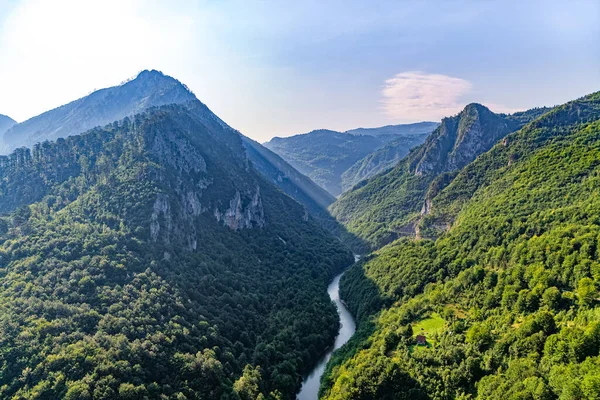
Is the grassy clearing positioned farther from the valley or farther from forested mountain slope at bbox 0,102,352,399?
forested mountain slope at bbox 0,102,352,399

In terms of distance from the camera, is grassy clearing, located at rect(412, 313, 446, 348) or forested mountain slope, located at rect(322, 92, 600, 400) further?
grassy clearing, located at rect(412, 313, 446, 348)

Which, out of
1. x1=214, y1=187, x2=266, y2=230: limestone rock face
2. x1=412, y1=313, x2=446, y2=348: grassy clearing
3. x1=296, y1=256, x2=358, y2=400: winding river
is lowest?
x1=296, y1=256, x2=358, y2=400: winding river

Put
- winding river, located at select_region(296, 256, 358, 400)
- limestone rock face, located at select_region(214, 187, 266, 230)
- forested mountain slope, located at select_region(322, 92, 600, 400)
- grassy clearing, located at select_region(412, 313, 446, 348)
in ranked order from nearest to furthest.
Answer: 1. forested mountain slope, located at select_region(322, 92, 600, 400)
2. grassy clearing, located at select_region(412, 313, 446, 348)
3. winding river, located at select_region(296, 256, 358, 400)
4. limestone rock face, located at select_region(214, 187, 266, 230)

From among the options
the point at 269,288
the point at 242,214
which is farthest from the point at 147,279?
the point at 242,214

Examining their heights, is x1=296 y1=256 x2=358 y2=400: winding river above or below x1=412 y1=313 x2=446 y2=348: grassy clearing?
below

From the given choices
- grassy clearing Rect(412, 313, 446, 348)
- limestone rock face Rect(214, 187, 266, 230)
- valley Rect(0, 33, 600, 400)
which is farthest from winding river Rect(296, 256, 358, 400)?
limestone rock face Rect(214, 187, 266, 230)

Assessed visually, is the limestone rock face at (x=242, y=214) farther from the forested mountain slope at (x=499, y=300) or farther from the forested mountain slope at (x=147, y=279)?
the forested mountain slope at (x=499, y=300)

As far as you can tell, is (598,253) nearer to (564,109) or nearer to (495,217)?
(495,217)

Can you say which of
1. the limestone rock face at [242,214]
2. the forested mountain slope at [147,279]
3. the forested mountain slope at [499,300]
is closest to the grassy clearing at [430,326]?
the forested mountain slope at [499,300]
